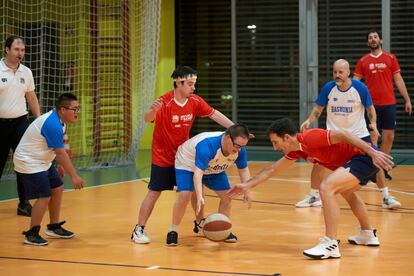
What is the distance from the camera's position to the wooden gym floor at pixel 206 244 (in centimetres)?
686

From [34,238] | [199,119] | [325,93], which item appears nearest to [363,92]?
[325,93]

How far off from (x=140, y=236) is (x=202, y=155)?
1.09 metres

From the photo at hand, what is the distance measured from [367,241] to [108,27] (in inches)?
398

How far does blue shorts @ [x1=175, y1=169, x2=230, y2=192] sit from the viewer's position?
7.87 metres

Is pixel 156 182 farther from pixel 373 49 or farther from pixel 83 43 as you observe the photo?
pixel 83 43

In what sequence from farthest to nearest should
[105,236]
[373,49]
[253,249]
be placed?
[373,49], [105,236], [253,249]

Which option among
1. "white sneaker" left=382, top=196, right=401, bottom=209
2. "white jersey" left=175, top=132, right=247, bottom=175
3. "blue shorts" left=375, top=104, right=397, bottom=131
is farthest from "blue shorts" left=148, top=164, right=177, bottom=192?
"blue shorts" left=375, top=104, right=397, bottom=131

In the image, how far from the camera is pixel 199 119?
2031cm

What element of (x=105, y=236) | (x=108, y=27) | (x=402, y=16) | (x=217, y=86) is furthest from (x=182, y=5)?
(x=105, y=236)

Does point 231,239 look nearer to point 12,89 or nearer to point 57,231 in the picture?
point 57,231

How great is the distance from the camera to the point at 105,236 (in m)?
8.47

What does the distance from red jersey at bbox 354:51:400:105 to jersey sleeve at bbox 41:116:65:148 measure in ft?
18.8

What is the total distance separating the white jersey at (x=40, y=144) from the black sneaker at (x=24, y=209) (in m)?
1.88

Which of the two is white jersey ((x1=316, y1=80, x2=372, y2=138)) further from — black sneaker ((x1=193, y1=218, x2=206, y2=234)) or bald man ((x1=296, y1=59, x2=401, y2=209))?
black sneaker ((x1=193, y1=218, x2=206, y2=234))
